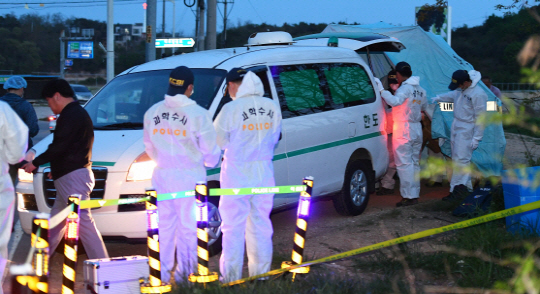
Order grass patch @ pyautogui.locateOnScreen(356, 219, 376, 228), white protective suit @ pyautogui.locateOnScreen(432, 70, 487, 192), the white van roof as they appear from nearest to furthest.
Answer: the white van roof → grass patch @ pyautogui.locateOnScreen(356, 219, 376, 228) → white protective suit @ pyautogui.locateOnScreen(432, 70, 487, 192)

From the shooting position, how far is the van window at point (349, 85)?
7.42m

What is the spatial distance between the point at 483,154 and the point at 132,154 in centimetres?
610

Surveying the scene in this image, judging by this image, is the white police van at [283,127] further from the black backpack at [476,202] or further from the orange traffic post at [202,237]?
the black backpack at [476,202]

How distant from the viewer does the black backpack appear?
6867mm

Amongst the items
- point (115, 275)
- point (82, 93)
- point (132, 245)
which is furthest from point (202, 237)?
point (82, 93)

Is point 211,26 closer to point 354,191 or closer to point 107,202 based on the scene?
point 354,191

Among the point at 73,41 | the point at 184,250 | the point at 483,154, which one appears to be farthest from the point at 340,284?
the point at 73,41

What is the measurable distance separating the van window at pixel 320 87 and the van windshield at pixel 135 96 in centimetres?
85

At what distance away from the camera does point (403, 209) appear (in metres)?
8.02

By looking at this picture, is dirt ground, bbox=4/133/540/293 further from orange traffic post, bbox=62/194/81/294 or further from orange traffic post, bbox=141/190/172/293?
orange traffic post, bbox=62/194/81/294

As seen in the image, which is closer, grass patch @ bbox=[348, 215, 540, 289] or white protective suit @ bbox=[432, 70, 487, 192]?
grass patch @ bbox=[348, 215, 540, 289]

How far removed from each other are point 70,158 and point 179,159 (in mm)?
986

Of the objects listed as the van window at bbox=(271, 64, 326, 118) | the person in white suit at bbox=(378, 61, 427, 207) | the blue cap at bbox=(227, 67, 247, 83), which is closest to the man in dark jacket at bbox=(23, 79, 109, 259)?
the blue cap at bbox=(227, 67, 247, 83)

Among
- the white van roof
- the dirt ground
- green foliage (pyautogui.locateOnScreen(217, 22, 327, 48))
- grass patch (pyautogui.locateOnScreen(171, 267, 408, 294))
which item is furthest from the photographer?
green foliage (pyautogui.locateOnScreen(217, 22, 327, 48))
